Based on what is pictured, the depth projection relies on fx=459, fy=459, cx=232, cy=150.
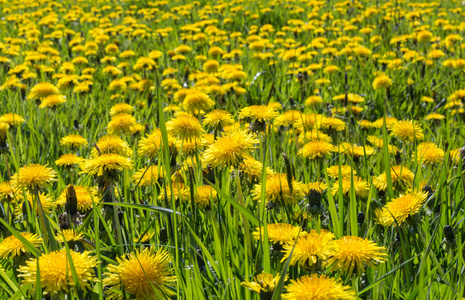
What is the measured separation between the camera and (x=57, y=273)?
3.39ft

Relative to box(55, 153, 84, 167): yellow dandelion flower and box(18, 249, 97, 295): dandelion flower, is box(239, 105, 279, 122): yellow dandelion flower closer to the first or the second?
box(55, 153, 84, 167): yellow dandelion flower

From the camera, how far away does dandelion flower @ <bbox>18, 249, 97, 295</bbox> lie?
1.02 metres

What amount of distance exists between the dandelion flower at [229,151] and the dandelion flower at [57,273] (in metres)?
0.50

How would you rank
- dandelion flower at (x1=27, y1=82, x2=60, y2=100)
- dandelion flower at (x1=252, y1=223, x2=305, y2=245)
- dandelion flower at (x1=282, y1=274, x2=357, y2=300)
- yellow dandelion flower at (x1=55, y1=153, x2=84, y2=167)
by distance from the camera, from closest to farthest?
dandelion flower at (x1=282, y1=274, x2=357, y2=300) → dandelion flower at (x1=252, y1=223, x2=305, y2=245) → yellow dandelion flower at (x1=55, y1=153, x2=84, y2=167) → dandelion flower at (x1=27, y1=82, x2=60, y2=100)

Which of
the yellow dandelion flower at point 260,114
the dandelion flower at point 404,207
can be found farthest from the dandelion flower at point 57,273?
the yellow dandelion flower at point 260,114

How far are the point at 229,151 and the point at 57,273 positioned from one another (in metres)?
0.60

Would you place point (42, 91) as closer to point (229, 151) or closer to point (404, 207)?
point (229, 151)

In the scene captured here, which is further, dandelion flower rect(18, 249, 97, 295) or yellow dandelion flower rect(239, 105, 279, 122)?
yellow dandelion flower rect(239, 105, 279, 122)

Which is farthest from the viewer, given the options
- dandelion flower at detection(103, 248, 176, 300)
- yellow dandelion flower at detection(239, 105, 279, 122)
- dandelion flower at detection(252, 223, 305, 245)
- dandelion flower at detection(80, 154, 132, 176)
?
yellow dandelion flower at detection(239, 105, 279, 122)

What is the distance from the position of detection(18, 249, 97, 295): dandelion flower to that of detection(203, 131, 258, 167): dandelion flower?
50 cm

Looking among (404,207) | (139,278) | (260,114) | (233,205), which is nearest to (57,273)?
(139,278)

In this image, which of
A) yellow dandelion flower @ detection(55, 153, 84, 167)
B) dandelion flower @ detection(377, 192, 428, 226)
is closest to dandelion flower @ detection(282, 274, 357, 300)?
dandelion flower @ detection(377, 192, 428, 226)

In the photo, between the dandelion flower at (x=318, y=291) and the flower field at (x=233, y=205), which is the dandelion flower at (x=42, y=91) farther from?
the dandelion flower at (x=318, y=291)

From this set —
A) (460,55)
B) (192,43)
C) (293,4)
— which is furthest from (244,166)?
(293,4)
